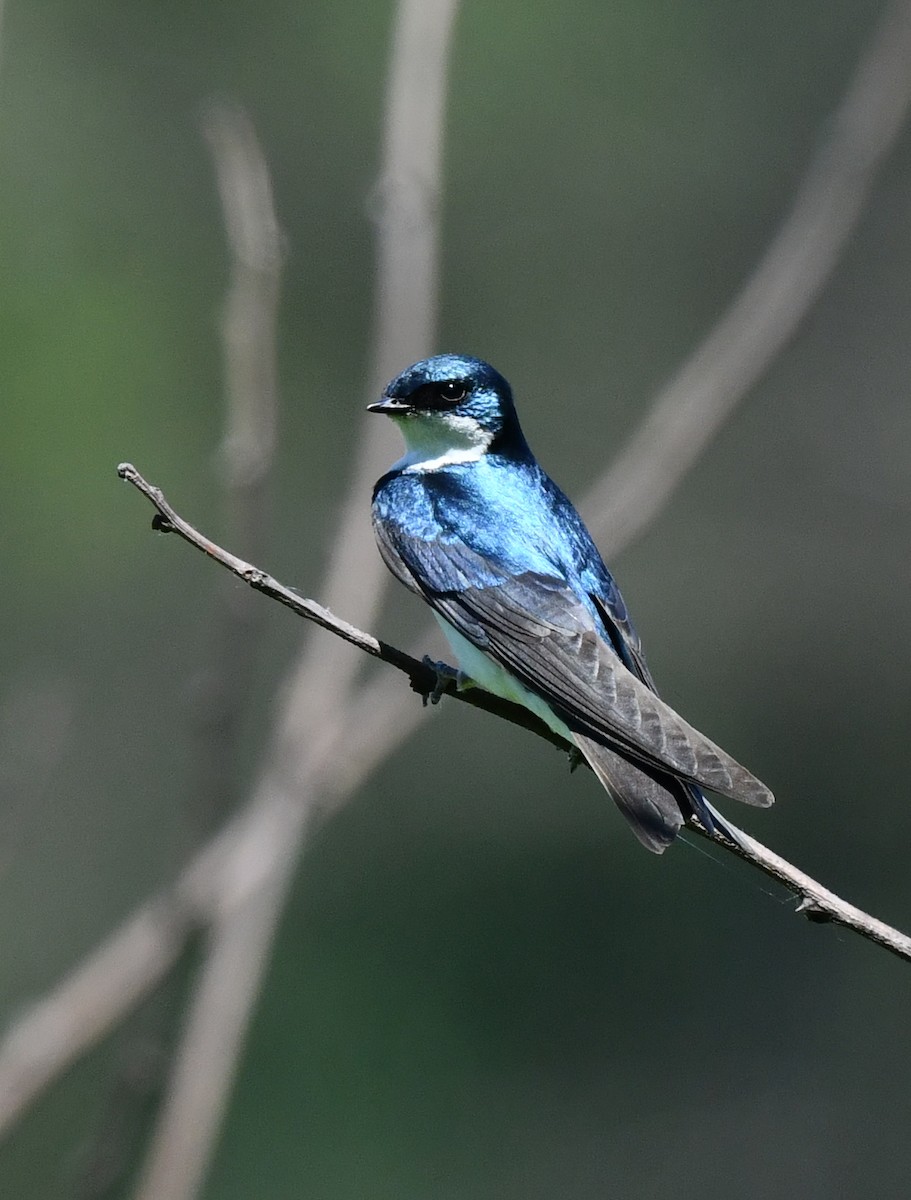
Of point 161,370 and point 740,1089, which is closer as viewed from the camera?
point 740,1089

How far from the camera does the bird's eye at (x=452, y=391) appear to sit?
327 centimetres

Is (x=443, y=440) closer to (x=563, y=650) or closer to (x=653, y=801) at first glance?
(x=563, y=650)

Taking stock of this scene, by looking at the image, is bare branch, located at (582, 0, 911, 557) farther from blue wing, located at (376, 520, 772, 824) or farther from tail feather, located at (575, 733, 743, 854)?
tail feather, located at (575, 733, 743, 854)

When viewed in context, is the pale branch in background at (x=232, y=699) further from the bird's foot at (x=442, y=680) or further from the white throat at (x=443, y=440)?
the white throat at (x=443, y=440)

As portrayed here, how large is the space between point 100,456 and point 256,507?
650 cm

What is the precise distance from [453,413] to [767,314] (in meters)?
0.85

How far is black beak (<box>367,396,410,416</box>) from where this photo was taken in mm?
2994

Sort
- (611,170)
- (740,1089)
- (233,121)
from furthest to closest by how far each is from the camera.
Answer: (611,170) < (740,1089) < (233,121)

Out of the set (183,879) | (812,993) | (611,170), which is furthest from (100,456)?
(183,879)

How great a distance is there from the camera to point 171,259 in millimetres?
9680

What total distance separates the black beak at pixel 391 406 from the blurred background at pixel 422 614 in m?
2.21

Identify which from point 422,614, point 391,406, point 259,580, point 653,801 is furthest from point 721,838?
point 422,614

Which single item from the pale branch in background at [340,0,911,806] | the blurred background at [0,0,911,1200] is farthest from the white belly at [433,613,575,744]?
the blurred background at [0,0,911,1200]

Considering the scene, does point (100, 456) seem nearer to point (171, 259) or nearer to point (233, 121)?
point (171, 259)
